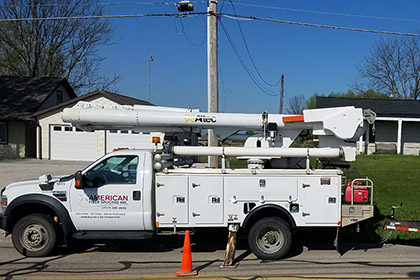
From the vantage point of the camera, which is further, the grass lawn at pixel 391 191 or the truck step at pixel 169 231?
the grass lawn at pixel 391 191

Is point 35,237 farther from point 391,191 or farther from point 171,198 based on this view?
point 391,191

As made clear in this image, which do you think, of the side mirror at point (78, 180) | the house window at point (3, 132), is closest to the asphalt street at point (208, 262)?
the side mirror at point (78, 180)

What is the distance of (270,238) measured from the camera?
265 inches

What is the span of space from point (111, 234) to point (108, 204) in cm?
51

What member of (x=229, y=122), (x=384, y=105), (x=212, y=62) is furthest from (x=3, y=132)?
(x=384, y=105)

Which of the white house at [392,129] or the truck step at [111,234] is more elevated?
the white house at [392,129]

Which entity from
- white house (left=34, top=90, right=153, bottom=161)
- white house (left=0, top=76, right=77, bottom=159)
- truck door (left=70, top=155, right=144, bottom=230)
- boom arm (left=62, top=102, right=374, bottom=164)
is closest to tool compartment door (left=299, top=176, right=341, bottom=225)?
boom arm (left=62, top=102, right=374, bottom=164)

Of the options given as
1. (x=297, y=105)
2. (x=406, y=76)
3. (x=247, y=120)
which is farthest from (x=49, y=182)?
(x=297, y=105)

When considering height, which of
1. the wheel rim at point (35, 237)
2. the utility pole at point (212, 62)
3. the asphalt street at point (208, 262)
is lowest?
the asphalt street at point (208, 262)

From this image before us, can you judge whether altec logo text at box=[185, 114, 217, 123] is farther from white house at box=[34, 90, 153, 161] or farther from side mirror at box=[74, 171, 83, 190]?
white house at box=[34, 90, 153, 161]

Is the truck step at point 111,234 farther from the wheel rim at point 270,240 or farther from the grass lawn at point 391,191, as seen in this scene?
the grass lawn at point 391,191

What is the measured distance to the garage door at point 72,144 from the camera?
75.3 feet

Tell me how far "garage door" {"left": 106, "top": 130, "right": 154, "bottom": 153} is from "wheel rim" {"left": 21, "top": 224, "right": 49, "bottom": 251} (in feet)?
49.7

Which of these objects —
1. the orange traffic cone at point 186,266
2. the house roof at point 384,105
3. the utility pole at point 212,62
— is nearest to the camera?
the orange traffic cone at point 186,266
